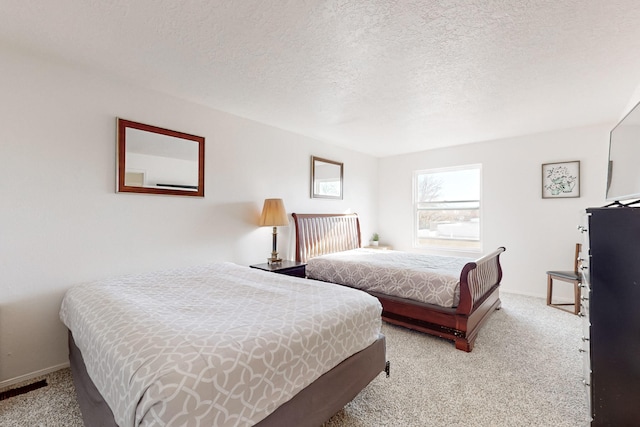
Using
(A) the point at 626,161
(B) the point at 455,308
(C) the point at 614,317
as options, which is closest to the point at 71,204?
(B) the point at 455,308

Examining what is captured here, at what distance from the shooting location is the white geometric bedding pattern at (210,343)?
3.33ft

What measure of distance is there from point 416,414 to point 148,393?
1539mm

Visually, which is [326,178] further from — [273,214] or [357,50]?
[357,50]

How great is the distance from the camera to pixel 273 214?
350 cm

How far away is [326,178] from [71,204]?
3195mm

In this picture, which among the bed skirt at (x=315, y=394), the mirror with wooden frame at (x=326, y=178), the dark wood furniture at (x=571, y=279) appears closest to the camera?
the bed skirt at (x=315, y=394)

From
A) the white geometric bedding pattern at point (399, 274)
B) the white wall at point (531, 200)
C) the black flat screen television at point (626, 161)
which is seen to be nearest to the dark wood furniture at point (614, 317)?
the black flat screen television at point (626, 161)

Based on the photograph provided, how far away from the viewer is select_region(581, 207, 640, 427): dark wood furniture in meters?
1.50

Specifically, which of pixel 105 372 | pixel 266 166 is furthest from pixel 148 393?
pixel 266 166

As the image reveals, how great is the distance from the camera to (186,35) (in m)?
1.90

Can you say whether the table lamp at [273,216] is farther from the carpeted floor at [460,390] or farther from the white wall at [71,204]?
the carpeted floor at [460,390]

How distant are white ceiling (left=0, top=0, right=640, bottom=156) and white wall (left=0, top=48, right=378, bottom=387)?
0.21 metres

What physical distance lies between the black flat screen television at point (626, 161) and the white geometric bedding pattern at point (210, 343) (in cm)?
193

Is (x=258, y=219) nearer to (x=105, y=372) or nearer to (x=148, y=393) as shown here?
(x=105, y=372)
